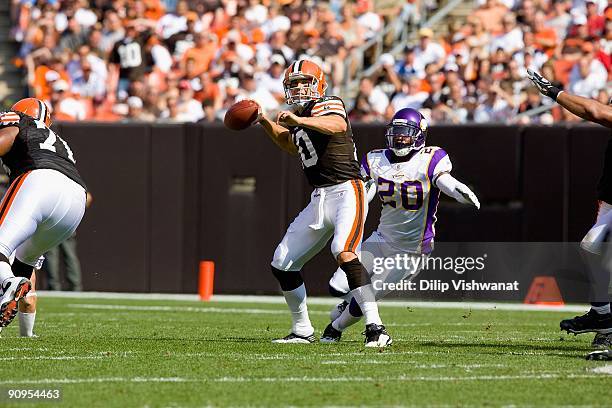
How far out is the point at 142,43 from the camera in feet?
56.9

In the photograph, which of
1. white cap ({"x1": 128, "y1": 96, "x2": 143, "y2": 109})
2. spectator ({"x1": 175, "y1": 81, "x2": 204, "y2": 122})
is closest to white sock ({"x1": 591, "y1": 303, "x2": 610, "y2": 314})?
spectator ({"x1": 175, "y1": 81, "x2": 204, "y2": 122})

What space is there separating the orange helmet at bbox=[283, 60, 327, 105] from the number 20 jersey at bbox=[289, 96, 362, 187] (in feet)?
0.22

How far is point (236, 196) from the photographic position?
14680 millimetres

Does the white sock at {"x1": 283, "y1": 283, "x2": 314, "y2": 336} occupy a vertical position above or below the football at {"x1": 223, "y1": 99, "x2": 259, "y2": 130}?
below

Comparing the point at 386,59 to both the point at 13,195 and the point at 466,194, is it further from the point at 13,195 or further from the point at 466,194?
the point at 13,195

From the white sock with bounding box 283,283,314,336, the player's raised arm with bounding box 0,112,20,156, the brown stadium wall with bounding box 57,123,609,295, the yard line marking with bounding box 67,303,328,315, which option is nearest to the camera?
the player's raised arm with bounding box 0,112,20,156

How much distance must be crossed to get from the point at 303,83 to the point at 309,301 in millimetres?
5621

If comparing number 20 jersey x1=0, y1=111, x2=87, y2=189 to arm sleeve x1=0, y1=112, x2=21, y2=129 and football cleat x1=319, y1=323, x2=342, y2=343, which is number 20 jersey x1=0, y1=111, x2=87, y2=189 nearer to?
arm sleeve x1=0, y1=112, x2=21, y2=129

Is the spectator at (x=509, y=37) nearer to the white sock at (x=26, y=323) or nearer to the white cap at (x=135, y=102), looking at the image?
the white cap at (x=135, y=102)

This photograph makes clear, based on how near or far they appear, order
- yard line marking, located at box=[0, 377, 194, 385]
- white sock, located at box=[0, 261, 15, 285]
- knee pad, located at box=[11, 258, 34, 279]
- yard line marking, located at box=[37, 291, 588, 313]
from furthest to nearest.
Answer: yard line marking, located at box=[37, 291, 588, 313] < knee pad, located at box=[11, 258, 34, 279] < white sock, located at box=[0, 261, 15, 285] < yard line marking, located at box=[0, 377, 194, 385]

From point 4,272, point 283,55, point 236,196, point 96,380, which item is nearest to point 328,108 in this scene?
point 4,272

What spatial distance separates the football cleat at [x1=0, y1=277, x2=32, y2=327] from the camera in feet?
24.1

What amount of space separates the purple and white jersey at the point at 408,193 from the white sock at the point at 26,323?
8.34 feet

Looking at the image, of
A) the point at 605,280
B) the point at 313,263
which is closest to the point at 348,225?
the point at 605,280
